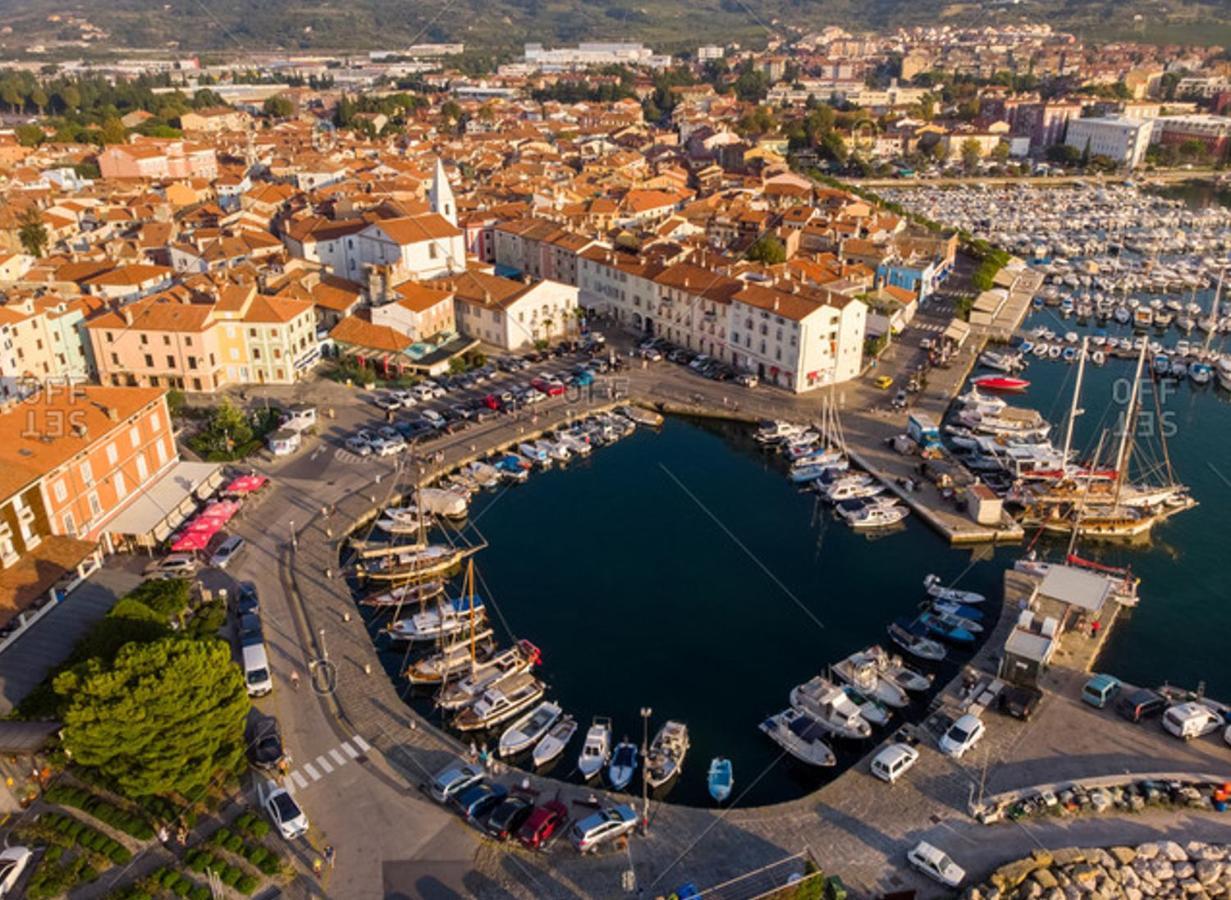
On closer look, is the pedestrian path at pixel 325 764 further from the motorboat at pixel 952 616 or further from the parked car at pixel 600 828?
the motorboat at pixel 952 616

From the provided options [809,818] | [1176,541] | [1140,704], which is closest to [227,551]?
[809,818]

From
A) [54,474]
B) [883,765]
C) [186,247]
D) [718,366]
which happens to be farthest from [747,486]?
[186,247]

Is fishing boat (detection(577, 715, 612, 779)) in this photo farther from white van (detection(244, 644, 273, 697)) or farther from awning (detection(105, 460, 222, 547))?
awning (detection(105, 460, 222, 547))

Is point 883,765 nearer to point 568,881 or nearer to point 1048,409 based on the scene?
point 568,881

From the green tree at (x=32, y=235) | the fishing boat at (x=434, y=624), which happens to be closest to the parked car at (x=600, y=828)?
the fishing boat at (x=434, y=624)

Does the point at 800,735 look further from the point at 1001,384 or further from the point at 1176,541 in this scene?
the point at 1001,384
